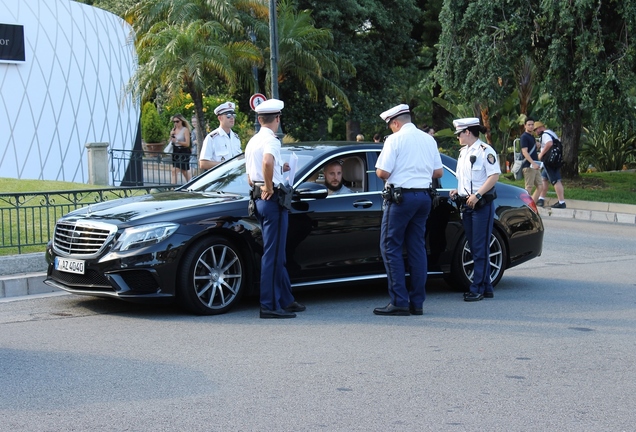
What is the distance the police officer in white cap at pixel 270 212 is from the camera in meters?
7.71

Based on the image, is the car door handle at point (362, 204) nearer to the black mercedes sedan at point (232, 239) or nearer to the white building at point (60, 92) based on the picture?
the black mercedes sedan at point (232, 239)

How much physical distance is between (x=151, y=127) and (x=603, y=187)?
2503cm

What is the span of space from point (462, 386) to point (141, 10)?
99.7 ft

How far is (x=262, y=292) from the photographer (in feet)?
25.5

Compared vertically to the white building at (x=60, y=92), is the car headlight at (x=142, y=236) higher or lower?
lower

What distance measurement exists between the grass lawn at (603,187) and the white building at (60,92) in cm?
1265

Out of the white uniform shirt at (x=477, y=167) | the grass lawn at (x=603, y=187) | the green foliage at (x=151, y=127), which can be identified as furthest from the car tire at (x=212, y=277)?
the green foliage at (x=151, y=127)

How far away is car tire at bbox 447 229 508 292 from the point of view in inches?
357

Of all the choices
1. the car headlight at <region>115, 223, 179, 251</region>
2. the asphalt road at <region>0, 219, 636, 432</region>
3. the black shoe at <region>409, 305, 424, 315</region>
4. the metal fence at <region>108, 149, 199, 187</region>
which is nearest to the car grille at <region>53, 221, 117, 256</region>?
the car headlight at <region>115, 223, 179, 251</region>

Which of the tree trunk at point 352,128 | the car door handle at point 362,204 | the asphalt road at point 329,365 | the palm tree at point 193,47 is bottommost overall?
the asphalt road at point 329,365

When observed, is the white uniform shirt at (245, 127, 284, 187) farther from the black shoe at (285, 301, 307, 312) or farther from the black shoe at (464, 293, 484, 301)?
the black shoe at (464, 293, 484, 301)

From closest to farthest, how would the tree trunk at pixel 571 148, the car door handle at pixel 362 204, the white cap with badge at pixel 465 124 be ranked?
the car door handle at pixel 362 204, the white cap with badge at pixel 465 124, the tree trunk at pixel 571 148

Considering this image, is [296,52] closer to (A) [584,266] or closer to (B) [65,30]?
(B) [65,30]

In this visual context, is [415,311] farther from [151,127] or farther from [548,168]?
[151,127]
